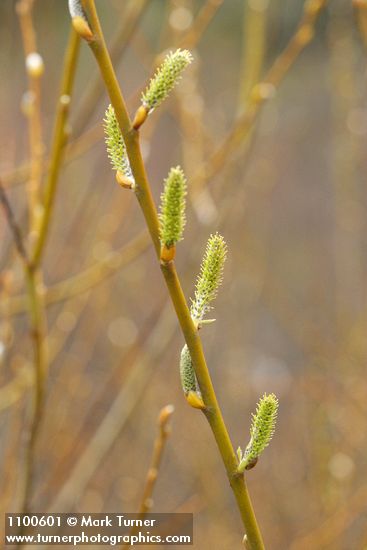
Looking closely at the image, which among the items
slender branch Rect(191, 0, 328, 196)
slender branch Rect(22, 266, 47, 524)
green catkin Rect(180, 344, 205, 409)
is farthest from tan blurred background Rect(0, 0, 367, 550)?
Result: green catkin Rect(180, 344, 205, 409)

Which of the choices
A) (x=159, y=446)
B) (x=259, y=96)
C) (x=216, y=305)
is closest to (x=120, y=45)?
(x=259, y=96)

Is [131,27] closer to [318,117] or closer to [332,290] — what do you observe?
[332,290]

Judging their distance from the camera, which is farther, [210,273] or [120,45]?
[120,45]

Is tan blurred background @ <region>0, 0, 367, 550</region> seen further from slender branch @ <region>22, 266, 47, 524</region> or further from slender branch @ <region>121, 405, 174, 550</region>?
slender branch @ <region>121, 405, 174, 550</region>

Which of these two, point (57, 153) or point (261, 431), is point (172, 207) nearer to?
point (261, 431)

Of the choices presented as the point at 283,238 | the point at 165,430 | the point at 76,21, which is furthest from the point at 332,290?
the point at 76,21

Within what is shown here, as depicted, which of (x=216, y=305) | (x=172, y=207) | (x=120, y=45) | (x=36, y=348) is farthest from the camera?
(x=216, y=305)

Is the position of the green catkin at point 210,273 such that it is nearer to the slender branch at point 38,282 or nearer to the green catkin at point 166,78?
the green catkin at point 166,78
